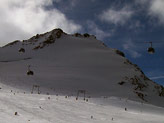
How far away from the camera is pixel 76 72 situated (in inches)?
1512

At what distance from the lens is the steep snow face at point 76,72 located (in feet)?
102

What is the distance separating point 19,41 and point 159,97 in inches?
1983

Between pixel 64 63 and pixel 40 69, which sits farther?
pixel 64 63

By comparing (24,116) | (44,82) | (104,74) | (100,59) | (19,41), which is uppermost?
(19,41)

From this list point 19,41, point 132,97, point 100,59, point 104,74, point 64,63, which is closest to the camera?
point 132,97

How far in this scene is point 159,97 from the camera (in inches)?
1439

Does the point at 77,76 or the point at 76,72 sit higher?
the point at 76,72

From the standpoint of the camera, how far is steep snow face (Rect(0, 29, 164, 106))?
31219 millimetres

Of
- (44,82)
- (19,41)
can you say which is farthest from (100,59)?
(19,41)

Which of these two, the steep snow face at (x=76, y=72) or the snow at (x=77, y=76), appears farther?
the steep snow face at (x=76, y=72)

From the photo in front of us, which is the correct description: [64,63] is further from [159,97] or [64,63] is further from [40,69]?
[159,97]

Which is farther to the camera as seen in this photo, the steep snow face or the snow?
the steep snow face

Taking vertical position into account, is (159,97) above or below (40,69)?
below

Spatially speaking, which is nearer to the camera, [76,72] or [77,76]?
[77,76]
